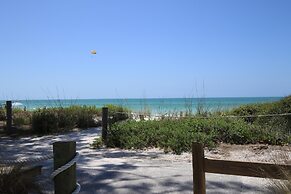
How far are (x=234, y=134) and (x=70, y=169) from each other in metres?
7.24

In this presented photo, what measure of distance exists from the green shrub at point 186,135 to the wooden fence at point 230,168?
200 inches

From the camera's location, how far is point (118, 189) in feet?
17.2

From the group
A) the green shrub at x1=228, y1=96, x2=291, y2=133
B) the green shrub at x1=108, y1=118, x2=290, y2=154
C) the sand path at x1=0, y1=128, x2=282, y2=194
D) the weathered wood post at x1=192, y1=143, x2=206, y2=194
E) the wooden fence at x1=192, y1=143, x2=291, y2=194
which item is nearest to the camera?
the wooden fence at x1=192, y1=143, x2=291, y2=194

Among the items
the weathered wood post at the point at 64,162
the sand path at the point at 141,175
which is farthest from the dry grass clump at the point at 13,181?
the weathered wood post at the point at 64,162

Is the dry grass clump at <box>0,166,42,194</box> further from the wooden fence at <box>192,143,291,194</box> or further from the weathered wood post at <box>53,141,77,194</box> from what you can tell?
the wooden fence at <box>192,143,291,194</box>

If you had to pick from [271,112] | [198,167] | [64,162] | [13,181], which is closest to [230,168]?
[198,167]

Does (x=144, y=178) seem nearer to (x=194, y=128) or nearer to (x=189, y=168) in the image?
(x=189, y=168)

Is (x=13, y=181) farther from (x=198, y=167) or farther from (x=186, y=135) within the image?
(x=186, y=135)

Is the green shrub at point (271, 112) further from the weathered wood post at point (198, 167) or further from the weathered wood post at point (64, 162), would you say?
the weathered wood post at point (64, 162)

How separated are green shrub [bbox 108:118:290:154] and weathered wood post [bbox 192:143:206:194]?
5.04m

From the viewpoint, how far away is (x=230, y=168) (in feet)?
10.6

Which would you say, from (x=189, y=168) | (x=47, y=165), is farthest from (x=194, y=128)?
(x=47, y=165)

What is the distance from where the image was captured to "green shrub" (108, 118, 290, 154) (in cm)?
900

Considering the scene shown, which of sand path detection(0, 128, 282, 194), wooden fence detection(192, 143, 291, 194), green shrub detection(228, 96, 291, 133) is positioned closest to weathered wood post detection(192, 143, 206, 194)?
wooden fence detection(192, 143, 291, 194)
